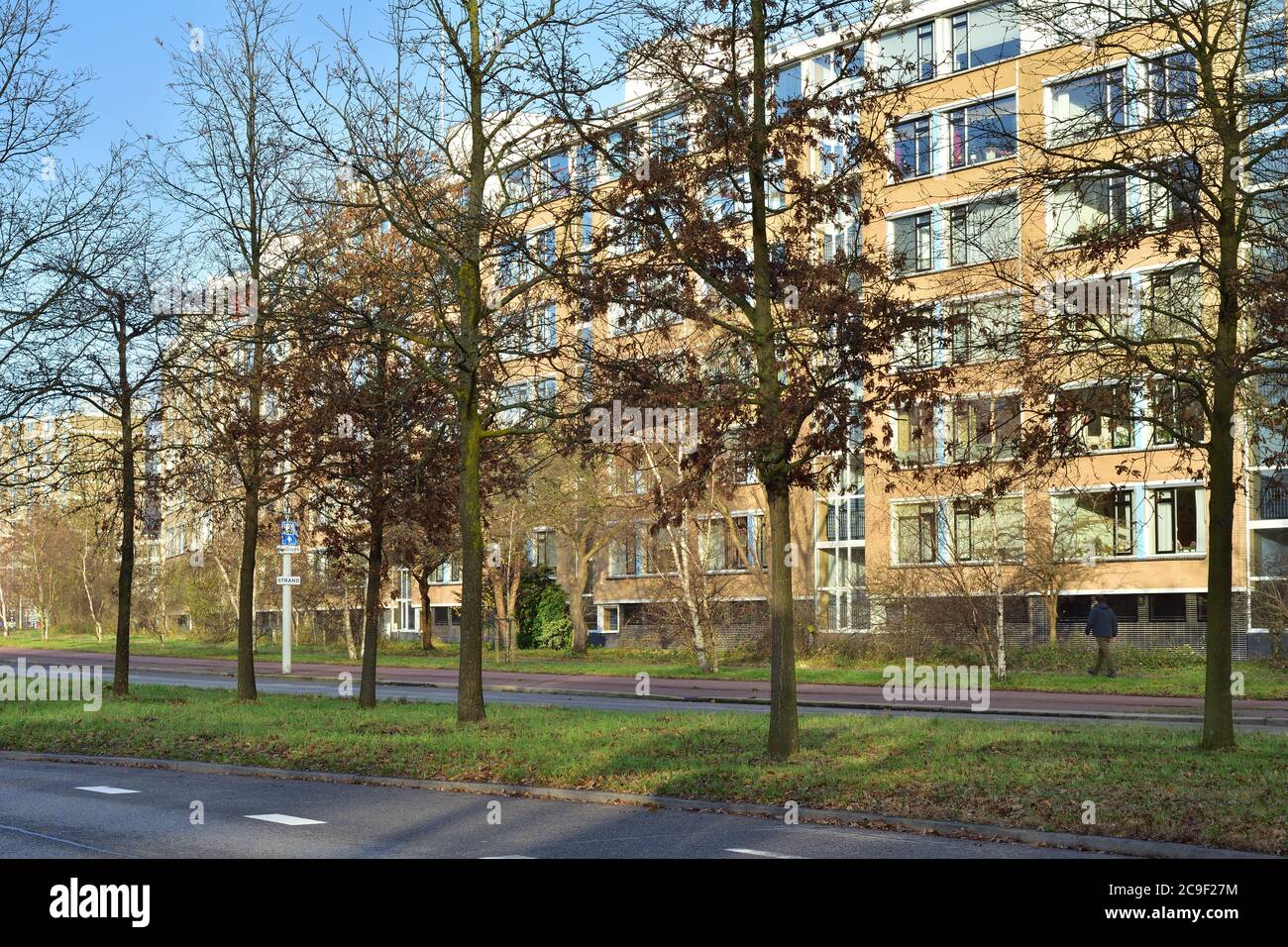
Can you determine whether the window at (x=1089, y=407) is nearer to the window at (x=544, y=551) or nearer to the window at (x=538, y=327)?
the window at (x=538, y=327)

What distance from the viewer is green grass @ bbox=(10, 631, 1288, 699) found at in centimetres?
3030

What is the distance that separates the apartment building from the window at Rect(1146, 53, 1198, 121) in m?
0.06

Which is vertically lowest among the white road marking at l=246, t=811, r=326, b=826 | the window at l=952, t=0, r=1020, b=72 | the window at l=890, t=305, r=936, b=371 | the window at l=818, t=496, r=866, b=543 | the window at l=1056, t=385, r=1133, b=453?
the white road marking at l=246, t=811, r=326, b=826

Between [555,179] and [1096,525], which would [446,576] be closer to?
[1096,525]

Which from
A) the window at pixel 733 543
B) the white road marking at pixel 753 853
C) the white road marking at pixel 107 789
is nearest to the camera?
the white road marking at pixel 753 853

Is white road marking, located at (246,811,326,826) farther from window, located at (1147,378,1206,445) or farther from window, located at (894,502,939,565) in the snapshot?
window, located at (894,502,939,565)

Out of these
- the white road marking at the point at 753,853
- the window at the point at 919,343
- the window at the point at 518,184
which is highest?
the window at the point at 518,184

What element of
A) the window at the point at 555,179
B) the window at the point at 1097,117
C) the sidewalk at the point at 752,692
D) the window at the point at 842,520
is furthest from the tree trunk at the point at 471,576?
the window at the point at 842,520

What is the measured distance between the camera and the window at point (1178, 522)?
4266cm

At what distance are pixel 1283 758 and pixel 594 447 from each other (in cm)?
937

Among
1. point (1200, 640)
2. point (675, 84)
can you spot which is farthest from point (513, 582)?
point (675, 84)

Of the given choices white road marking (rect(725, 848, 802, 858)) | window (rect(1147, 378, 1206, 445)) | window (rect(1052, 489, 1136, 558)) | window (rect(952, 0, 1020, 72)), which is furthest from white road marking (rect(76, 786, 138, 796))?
window (rect(952, 0, 1020, 72))

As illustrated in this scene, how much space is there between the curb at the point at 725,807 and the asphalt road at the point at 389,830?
0.21 metres

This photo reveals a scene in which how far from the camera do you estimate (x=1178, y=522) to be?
141 ft
